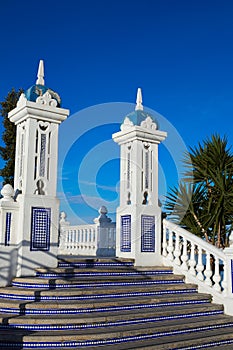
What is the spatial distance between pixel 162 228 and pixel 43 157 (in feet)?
9.45

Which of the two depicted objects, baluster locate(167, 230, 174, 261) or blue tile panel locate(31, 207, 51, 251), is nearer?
blue tile panel locate(31, 207, 51, 251)

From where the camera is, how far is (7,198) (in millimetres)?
6785

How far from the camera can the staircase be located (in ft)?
16.1

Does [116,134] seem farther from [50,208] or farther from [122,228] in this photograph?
[50,208]

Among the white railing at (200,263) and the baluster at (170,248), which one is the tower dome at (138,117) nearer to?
the white railing at (200,263)

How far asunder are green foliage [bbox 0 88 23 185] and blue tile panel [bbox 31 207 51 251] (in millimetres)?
7362

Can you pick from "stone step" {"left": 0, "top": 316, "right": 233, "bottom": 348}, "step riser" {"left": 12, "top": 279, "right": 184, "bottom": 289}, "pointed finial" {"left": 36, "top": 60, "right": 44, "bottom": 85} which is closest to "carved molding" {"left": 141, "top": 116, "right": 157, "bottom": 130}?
"pointed finial" {"left": 36, "top": 60, "right": 44, "bottom": 85}

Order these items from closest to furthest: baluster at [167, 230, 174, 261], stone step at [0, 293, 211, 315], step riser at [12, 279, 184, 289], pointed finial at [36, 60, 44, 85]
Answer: stone step at [0, 293, 211, 315], step riser at [12, 279, 184, 289], pointed finial at [36, 60, 44, 85], baluster at [167, 230, 174, 261]

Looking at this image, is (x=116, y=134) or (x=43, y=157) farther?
(x=116, y=134)

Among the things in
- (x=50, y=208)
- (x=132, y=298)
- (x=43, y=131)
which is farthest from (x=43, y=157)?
(x=132, y=298)

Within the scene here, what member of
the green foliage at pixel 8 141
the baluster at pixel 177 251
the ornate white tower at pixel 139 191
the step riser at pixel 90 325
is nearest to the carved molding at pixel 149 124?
the ornate white tower at pixel 139 191

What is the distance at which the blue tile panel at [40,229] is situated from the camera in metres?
6.71

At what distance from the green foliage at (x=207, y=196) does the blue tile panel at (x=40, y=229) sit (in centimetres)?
313

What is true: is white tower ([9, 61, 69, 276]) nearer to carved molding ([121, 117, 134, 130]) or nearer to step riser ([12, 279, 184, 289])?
step riser ([12, 279, 184, 289])
